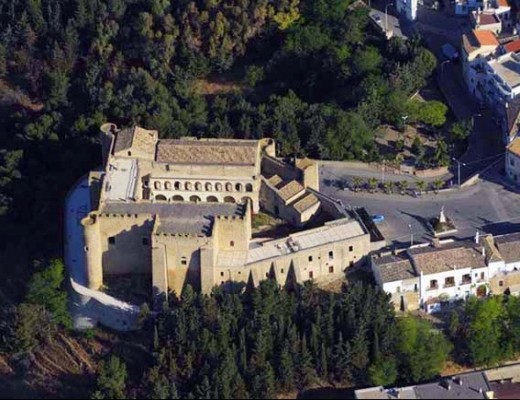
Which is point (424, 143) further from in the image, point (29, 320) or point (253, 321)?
point (29, 320)

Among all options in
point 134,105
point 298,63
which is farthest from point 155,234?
point 298,63

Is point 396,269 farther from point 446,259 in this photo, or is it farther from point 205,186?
point 205,186

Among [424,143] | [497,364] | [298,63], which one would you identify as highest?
[298,63]

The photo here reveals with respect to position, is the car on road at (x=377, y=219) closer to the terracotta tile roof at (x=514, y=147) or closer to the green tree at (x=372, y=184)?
the green tree at (x=372, y=184)

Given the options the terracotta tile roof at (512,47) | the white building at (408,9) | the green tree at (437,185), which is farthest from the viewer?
the white building at (408,9)

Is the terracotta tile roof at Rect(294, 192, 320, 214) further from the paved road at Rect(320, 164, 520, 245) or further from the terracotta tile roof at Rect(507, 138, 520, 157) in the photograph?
the terracotta tile roof at Rect(507, 138, 520, 157)

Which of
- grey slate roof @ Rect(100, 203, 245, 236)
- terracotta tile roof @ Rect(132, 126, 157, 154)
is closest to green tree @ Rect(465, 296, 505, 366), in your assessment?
grey slate roof @ Rect(100, 203, 245, 236)

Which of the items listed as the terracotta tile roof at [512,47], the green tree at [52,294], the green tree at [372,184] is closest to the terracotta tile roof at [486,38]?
the terracotta tile roof at [512,47]
